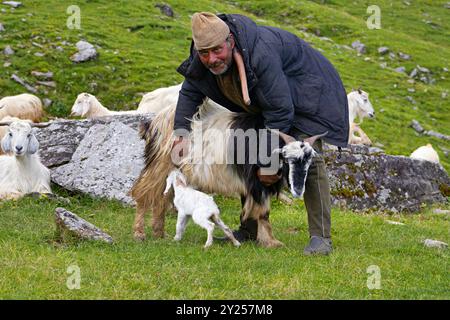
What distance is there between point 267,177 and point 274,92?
105 centimetres

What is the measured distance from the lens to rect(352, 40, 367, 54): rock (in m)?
33.0

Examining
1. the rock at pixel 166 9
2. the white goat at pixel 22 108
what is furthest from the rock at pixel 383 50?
the white goat at pixel 22 108

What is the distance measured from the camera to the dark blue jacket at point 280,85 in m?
6.67

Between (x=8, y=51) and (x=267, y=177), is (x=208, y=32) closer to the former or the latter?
(x=267, y=177)

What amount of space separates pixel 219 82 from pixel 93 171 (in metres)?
4.63

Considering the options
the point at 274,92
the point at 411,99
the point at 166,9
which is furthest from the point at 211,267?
the point at 166,9

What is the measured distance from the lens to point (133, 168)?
1109 centimetres

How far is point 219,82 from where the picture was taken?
7.07m

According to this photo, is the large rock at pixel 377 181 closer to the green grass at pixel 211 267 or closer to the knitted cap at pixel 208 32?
the green grass at pixel 211 267

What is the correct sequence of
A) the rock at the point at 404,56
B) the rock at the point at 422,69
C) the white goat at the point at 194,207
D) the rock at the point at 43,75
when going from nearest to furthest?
the white goat at the point at 194,207
the rock at the point at 43,75
the rock at the point at 422,69
the rock at the point at 404,56

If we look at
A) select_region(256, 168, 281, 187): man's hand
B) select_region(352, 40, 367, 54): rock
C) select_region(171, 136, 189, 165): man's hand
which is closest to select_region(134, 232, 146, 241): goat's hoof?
select_region(171, 136, 189, 165): man's hand

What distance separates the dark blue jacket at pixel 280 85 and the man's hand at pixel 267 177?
57cm

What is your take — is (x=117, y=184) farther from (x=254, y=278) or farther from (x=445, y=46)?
(x=445, y=46)
